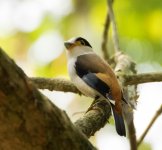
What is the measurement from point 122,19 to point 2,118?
4.61 meters

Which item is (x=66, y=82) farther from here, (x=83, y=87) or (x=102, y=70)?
(x=102, y=70)

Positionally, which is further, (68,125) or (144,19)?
(144,19)

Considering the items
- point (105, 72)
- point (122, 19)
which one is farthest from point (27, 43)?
point (105, 72)

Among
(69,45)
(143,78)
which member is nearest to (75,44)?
(69,45)

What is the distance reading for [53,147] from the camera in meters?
1.40

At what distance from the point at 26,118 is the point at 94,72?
1943mm

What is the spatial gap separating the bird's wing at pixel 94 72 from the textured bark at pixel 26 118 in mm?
1467

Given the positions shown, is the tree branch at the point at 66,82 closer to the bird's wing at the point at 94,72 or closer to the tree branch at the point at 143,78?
the tree branch at the point at 143,78

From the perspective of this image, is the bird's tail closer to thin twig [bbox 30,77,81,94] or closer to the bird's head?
thin twig [bbox 30,77,81,94]

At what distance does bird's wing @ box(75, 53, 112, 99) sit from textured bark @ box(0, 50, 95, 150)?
57.7 inches

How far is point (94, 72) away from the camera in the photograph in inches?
128

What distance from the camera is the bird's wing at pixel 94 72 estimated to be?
304 centimetres

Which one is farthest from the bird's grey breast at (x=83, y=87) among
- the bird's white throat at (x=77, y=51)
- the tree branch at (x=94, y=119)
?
the bird's white throat at (x=77, y=51)

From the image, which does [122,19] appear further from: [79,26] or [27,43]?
[27,43]
